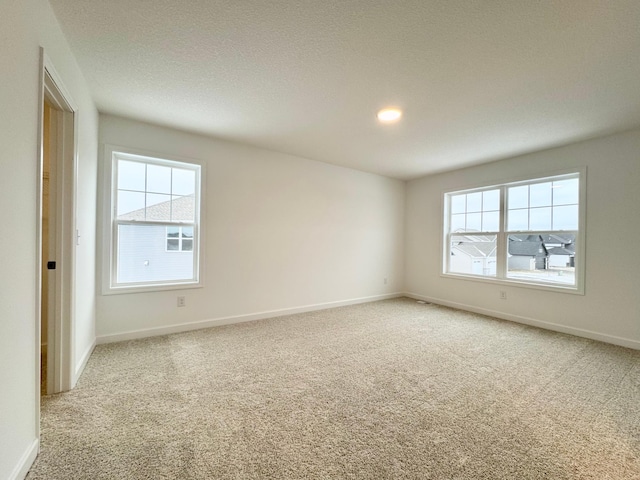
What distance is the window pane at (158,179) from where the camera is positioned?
3264mm

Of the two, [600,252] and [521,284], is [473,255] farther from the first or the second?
[600,252]

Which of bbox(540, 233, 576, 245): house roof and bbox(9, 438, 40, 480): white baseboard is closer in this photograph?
bbox(9, 438, 40, 480): white baseboard

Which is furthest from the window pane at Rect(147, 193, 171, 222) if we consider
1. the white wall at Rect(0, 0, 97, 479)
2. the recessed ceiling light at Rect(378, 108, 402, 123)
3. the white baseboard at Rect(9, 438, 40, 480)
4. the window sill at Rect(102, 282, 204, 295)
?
the recessed ceiling light at Rect(378, 108, 402, 123)

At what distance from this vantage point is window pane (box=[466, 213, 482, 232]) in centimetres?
461

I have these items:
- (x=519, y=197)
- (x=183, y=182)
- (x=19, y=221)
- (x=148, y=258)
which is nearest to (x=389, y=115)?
(x=183, y=182)

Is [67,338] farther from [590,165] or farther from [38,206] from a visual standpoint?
[590,165]

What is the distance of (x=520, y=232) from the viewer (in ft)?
13.3

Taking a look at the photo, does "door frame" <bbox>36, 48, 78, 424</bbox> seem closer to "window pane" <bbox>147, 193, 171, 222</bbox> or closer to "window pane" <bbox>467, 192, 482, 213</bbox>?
"window pane" <bbox>147, 193, 171, 222</bbox>

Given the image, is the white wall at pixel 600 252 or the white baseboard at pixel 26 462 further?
the white wall at pixel 600 252

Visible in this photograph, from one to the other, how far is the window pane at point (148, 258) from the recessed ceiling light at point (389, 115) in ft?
8.96

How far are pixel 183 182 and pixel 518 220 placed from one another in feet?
15.3

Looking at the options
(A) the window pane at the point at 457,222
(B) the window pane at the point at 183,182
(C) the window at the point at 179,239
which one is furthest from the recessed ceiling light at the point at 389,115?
(A) the window pane at the point at 457,222

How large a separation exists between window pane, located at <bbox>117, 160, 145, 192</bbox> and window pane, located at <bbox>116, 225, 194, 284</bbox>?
45cm

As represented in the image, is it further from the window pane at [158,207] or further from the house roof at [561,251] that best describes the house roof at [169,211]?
the house roof at [561,251]
